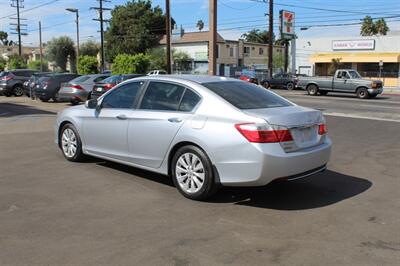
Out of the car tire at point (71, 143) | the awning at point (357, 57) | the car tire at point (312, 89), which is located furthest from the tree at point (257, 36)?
the car tire at point (71, 143)

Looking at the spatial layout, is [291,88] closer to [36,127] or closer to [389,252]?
[36,127]

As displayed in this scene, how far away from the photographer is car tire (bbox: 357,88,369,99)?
28.0m

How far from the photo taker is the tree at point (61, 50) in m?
82.1

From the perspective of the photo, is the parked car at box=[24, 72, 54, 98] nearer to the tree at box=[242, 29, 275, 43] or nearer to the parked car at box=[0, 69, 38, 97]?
the parked car at box=[0, 69, 38, 97]

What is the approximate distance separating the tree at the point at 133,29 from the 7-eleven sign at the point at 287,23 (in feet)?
89.6

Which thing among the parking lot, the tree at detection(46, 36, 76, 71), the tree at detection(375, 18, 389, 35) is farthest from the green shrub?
the tree at detection(375, 18, 389, 35)

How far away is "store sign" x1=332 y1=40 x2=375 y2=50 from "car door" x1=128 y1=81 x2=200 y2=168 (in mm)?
47427

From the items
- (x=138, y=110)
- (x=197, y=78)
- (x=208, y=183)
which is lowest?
(x=208, y=183)

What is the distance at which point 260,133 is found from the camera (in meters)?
5.25

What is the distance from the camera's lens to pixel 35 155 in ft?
28.3

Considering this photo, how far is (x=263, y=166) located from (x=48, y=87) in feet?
61.7

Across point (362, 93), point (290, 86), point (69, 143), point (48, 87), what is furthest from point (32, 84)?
point (290, 86)

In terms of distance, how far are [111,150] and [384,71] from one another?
4578cm

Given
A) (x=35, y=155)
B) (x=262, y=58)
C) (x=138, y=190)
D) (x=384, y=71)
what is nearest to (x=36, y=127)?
(x=35, y=155)
